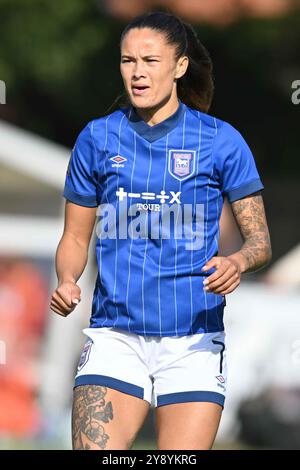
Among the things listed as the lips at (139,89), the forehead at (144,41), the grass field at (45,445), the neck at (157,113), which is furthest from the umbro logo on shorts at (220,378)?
the grass field at (45,445)

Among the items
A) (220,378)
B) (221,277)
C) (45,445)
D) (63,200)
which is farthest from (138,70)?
(63,200)

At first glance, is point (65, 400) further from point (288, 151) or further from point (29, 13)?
point (288, 151)

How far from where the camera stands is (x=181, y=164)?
569 cm

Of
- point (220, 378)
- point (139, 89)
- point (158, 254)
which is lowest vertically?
point (220, 378)

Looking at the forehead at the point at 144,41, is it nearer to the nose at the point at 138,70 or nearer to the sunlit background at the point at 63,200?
the nose at the point at 138,70

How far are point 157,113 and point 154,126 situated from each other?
0.07 metres

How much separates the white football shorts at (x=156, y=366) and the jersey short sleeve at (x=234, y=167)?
640 millimetres

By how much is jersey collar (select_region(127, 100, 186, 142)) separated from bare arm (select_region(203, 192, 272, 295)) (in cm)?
44

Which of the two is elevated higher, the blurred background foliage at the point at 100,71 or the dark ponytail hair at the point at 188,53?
the blurred background foliage at the point at 100,71

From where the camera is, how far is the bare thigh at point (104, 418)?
5.51 m

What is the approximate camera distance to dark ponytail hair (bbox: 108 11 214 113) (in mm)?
5816

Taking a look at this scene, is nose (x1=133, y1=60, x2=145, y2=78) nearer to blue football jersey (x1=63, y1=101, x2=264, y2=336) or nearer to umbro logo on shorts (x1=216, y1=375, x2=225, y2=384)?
blue football jersey (x1=63, y1=101, x2=264, y2=336)

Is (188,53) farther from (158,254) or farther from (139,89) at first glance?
(158,254)
